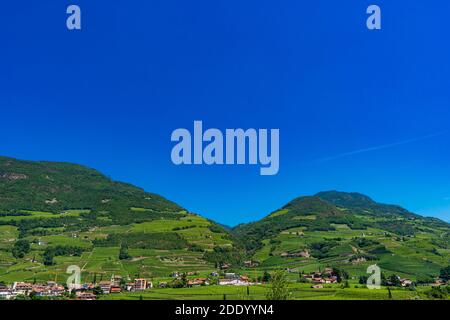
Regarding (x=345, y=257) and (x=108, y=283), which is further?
(x=345, y=257)

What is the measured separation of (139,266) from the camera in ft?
186

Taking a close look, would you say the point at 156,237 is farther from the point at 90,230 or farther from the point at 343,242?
the point at 343,242

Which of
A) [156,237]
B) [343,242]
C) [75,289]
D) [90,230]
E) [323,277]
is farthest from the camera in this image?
[90,230]

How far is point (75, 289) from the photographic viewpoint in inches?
1531

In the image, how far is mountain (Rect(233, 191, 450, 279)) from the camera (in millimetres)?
59438

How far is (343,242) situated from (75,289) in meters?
50.4

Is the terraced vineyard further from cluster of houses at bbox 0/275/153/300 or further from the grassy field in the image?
cluster of houses at bbox 0/275/153/300

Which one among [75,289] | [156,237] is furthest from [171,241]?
[75,289]

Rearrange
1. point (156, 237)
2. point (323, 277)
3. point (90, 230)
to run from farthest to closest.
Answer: point (90, 230), point (156, 237), point (323, 277)

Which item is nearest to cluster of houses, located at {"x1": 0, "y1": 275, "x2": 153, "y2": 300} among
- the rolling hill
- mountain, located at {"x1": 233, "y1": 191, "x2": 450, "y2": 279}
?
the rolling hill

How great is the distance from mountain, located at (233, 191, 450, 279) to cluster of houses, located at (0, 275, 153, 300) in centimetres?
2374
